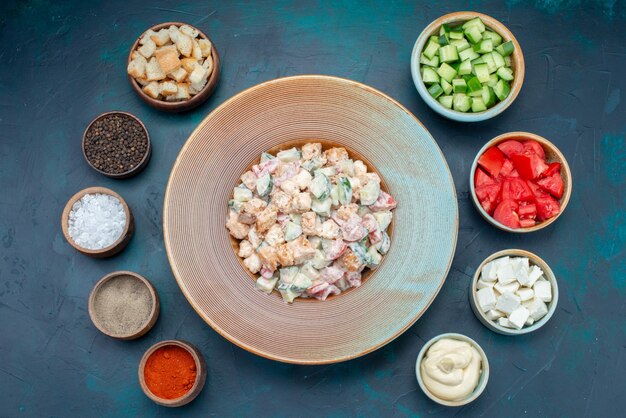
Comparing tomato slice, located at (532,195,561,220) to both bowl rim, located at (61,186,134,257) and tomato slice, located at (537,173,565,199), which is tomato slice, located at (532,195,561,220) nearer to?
tomato slice, located at (537,173,565,199)

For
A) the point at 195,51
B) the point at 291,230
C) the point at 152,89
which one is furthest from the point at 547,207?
the point at 152,89

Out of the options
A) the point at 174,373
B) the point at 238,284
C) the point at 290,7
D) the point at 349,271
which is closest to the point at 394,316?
the point at 349,271

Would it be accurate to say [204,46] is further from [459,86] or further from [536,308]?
[536,308]

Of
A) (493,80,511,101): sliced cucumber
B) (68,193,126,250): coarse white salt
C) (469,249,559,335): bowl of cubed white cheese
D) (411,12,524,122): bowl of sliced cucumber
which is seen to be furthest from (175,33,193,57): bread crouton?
(469,249,559,335): bowl of cubed white cheese

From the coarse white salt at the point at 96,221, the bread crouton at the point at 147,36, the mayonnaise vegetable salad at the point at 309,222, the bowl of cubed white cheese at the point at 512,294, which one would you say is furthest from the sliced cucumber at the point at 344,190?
the bread crouton at the point at 147,36

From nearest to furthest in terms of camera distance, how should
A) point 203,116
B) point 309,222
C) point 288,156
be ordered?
point 309,222
point 288,156
point 203,116

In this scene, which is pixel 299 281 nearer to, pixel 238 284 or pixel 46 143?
pixel 238 284
